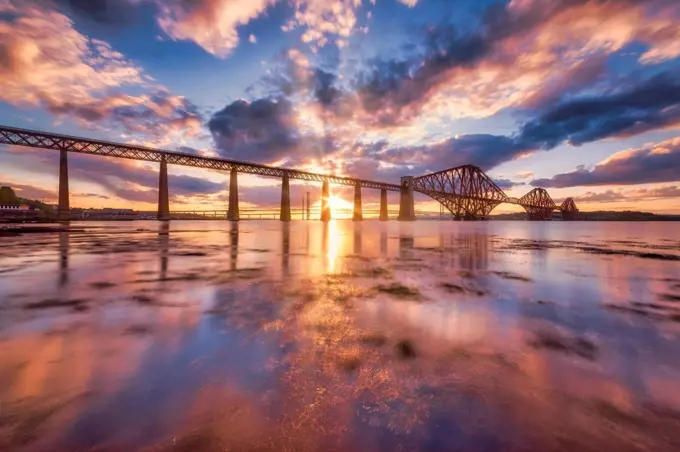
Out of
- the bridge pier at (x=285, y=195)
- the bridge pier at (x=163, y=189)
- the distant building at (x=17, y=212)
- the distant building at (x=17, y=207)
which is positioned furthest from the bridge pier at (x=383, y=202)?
the distant building at (x=17, y=207)

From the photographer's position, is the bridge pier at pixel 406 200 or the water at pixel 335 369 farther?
the bridge pier at pixel 406 200

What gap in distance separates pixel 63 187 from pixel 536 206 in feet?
706

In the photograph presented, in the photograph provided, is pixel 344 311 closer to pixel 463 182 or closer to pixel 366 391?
pixel 366 391

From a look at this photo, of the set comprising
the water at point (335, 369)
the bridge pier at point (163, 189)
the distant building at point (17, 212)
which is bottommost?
the water at point (335, 369)

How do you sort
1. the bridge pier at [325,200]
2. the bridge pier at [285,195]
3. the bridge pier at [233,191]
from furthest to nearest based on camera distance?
the bridge pier at [325,200] → the bridge pier at [285,195] → the bridge pier at [233,191]

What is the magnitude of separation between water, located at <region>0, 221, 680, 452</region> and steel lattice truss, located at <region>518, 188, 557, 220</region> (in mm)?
198469

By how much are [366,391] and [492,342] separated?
7.95 feet

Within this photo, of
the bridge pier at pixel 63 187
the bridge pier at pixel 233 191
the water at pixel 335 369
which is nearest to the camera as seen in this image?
the water at pixel 335 369

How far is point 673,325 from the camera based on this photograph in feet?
17.9

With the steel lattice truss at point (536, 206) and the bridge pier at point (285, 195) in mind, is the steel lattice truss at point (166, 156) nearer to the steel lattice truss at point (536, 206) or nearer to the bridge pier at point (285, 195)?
the bridge pier at point (285, 195)

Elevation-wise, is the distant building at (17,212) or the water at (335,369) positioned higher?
the distant building at (17,212)

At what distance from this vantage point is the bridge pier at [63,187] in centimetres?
6138

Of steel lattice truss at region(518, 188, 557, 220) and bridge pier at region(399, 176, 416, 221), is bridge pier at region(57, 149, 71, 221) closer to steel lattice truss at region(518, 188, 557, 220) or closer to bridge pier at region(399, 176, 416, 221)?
bridge pier at region(399, 176, 416, 221)

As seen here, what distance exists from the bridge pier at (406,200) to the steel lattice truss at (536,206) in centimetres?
8322
